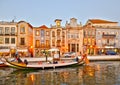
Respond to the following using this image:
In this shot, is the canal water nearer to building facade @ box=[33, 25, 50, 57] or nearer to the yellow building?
the yellow building

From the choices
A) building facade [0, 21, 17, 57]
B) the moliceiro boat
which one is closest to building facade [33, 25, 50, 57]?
building facade [0, 21, 17, 57]

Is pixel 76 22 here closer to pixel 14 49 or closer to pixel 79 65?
pixel 14 49

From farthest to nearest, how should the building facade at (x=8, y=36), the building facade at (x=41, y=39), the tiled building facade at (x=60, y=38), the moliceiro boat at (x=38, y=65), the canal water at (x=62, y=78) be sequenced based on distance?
the building facade at (x=41, y=39), the tiled building facade at (x=60, y=38), the building facade at (x=8, y=36), the moliceiro boat at (x=38, y=65), the canal water at (x=62, y=78)

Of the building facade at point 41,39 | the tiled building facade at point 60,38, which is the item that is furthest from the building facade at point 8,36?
the building facade at point 41,39

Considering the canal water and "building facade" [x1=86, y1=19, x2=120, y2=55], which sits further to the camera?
"building facade" [x1=86, y1=19, x2=120, y2=55]

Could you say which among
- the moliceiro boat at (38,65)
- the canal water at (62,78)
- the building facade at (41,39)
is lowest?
the canal water at (62,78)

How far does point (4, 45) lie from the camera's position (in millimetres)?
54156

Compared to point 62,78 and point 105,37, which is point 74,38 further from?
point 62,78

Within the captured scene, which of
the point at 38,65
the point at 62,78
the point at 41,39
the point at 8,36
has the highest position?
the point at 8,36

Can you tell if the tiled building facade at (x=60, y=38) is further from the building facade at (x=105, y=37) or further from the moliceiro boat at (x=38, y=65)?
the moliceiro boat at (x=38, y=65)

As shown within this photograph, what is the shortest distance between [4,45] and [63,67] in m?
19.8

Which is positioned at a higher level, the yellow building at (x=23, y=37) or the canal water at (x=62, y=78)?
the yellow building at (x=23, y=37)

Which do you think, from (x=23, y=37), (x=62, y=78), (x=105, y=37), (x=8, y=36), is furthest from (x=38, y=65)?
(x=105, y=37)

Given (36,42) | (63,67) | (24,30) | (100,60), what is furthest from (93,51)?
(63,67)
